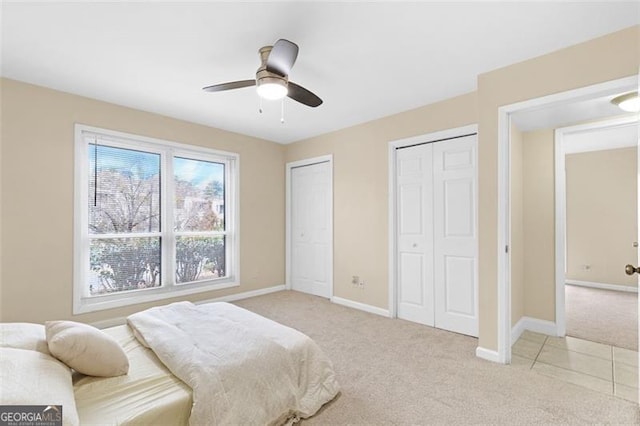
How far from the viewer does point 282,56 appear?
1.98 metres

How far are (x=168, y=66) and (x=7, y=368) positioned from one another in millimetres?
2408

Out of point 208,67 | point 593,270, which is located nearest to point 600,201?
point 593,270

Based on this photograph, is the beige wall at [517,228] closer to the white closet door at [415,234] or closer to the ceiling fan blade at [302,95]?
the white closet door at [415,234]

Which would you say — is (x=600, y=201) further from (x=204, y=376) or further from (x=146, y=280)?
(x=146, y=280)

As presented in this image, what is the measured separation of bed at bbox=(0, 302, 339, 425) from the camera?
1281 mm

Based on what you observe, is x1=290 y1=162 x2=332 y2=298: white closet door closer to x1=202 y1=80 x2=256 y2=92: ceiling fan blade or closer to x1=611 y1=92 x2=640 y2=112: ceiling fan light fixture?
x1=202 y1=80 x2=256 y2=92: ceiling fan blade

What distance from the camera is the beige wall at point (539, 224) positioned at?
10.8 ft

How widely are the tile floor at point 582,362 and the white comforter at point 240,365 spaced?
189 centimetres

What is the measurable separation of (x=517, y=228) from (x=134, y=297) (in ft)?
14.8

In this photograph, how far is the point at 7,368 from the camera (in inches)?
47.1

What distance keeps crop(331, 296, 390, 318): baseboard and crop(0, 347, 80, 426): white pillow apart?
10.7 ft

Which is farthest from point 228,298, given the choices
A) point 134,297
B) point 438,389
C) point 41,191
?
point 438,389

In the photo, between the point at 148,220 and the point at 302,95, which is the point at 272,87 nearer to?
the point at 302,95

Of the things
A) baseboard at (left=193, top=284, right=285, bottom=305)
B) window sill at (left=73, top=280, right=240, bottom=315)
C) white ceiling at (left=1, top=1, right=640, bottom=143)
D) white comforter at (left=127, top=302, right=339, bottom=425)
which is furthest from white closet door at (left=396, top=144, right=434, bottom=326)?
window sill at (left=73, top=280, right=240, bottom=315)
